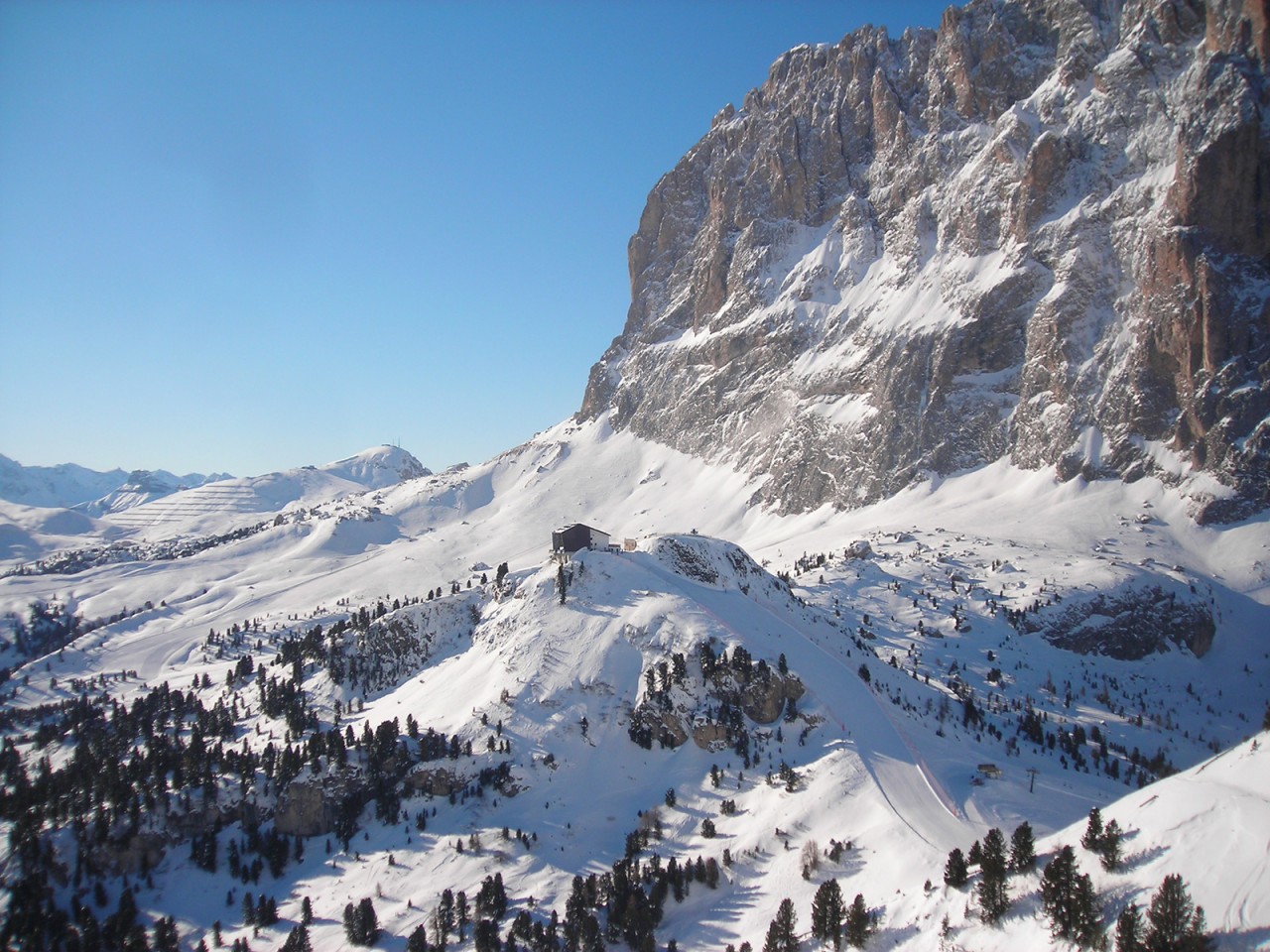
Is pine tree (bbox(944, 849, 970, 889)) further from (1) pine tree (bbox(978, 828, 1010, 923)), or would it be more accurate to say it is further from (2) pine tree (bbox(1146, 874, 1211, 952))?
(2) pine tree (bbox(1146, 874, 1211, 952))

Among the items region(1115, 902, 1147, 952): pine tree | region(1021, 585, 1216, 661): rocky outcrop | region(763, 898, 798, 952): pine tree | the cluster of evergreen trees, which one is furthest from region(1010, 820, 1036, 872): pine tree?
region(1021, 585, 1216, 661): rocky outcrop

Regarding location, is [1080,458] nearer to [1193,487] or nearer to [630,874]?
[1193,487]

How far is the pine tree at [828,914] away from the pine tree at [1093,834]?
19.0 metres

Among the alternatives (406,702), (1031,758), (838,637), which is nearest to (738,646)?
(838,637)

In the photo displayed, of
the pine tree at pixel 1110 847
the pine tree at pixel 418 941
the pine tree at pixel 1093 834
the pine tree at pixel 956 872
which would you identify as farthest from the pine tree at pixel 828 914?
the pine tree at pixel 418 941

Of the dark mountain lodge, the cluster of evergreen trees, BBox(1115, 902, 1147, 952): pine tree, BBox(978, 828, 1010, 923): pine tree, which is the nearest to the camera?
the cluster of evergreen trees

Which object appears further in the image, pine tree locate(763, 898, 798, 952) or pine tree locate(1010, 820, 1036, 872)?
pine tree locate(763, 898, 798, 952)

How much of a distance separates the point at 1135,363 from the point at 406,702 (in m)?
170

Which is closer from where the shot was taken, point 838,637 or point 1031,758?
point 1031,758

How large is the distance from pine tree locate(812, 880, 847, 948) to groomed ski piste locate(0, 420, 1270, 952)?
130 inches

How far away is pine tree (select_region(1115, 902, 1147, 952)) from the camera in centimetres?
3769

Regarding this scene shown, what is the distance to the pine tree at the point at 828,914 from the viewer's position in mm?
57750

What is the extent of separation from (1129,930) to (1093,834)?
26.9 feet

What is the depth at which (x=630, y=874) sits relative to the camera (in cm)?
7831
